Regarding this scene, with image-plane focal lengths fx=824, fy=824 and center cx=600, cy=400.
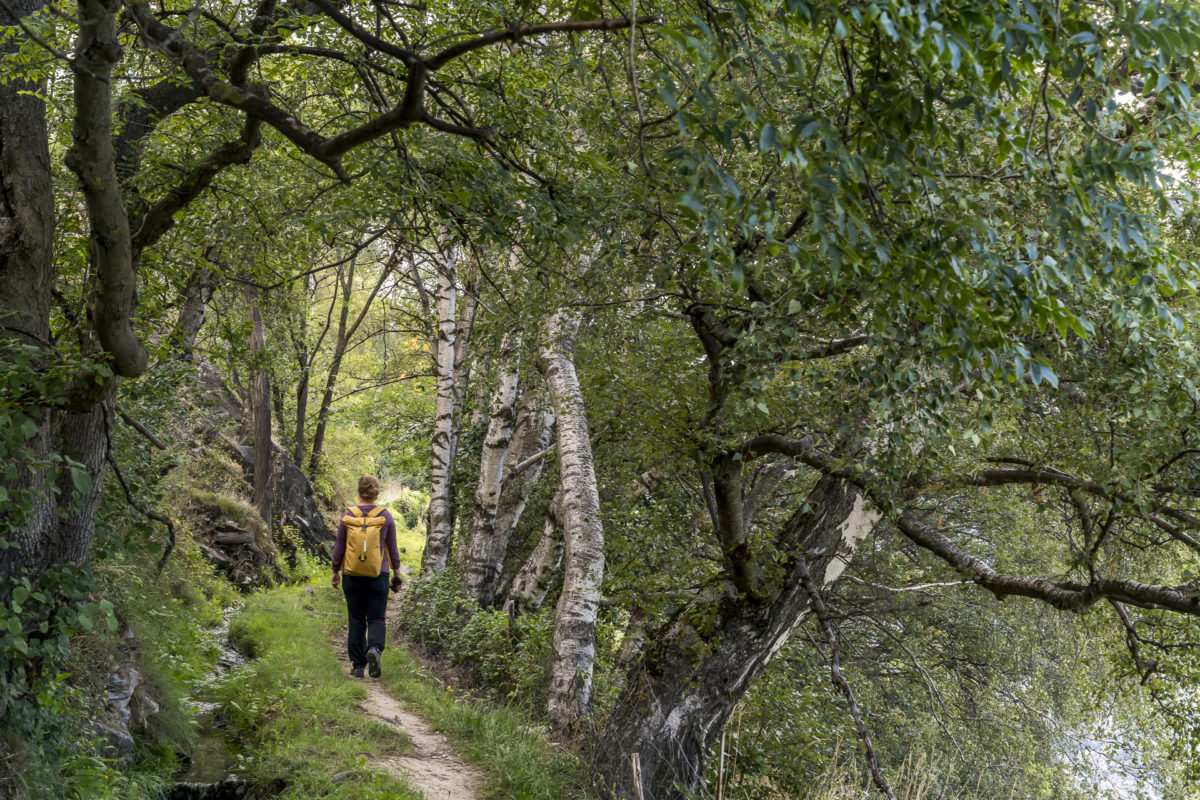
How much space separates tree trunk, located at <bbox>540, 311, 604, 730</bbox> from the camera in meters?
7.86

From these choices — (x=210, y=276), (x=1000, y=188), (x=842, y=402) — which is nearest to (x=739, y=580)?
(x=842, y=402)

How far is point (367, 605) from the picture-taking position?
8648 mm

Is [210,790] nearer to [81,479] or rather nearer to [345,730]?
[345,730]

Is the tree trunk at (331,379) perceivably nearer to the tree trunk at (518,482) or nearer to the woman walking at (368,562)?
the tree trunk at (518,482)

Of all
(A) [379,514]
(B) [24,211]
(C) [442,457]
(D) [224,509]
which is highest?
(B) [24,211]


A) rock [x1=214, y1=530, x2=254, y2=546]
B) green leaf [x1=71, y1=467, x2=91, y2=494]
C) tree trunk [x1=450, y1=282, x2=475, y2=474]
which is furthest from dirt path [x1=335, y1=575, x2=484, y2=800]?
rock [x1=214, y1=530, x2=254, y2=546]

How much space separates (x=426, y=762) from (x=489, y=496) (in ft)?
18.1

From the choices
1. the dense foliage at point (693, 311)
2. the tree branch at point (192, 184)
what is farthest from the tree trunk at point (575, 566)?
the tree branch at point (192, 184)

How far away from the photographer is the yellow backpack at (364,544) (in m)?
8.44

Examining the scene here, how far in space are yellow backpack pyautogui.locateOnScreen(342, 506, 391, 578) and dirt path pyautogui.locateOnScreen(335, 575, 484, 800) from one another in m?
1.32

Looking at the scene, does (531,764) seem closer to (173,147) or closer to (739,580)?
(739,580)

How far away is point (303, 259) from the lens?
24.4ft

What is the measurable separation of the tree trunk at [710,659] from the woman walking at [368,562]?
3.06 meters

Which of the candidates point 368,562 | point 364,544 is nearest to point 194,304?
point 364,544
